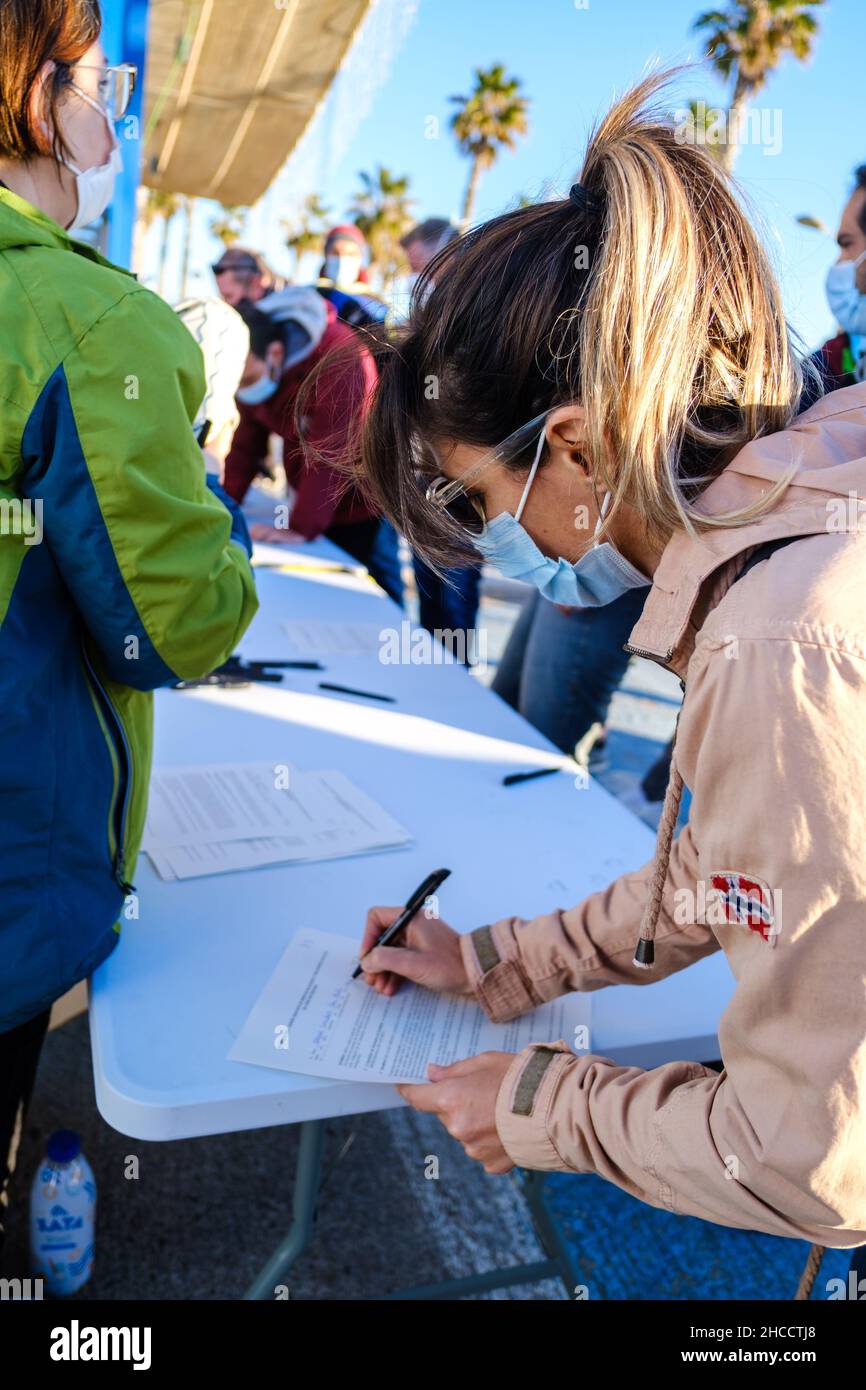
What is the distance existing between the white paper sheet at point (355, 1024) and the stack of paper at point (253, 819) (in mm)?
222

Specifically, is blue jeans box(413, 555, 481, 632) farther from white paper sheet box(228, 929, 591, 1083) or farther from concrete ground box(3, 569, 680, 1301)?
white paper sheet box(228, 929, 591, 1083)

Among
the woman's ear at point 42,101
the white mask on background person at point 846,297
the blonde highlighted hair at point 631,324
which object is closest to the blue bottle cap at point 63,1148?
the blonde highlighted hair at point 631,324

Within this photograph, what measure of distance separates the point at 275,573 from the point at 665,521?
8.36 ft

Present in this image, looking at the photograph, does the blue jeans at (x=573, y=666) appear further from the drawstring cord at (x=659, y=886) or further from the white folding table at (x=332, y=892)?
the drawstring cord at (x=659, y=886)

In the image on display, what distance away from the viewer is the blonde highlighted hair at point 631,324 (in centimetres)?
84

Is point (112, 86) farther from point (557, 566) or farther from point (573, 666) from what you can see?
point (573, 666)

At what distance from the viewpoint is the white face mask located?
1301 millimetres

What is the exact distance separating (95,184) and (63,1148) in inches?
62.3

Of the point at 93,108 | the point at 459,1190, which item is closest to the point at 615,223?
the point at 93,108

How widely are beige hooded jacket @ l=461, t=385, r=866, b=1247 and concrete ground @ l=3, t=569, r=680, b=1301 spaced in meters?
1.08

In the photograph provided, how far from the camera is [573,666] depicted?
2971 millimetres

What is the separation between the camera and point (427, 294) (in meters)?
1.03

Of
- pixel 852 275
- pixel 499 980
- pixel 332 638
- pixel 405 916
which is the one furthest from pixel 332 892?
pixel 852 275
